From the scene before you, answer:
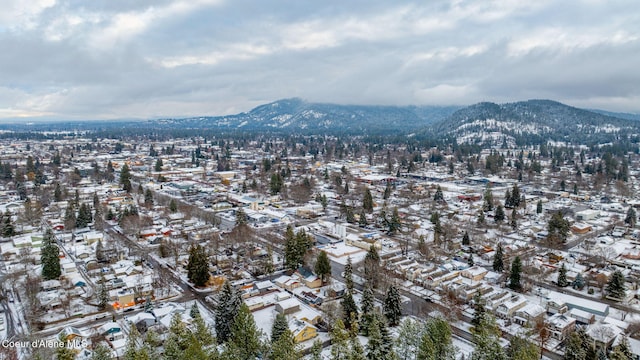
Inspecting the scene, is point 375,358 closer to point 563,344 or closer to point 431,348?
point 431,348

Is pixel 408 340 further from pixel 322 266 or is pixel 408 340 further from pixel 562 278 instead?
pixel 562 278

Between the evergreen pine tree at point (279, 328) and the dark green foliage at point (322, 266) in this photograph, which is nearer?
the evergreen pine tree at point (279, 328)

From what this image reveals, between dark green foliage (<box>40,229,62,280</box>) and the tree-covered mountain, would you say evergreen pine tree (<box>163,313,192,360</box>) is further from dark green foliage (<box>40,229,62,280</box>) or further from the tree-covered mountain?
the tree-covered mountain

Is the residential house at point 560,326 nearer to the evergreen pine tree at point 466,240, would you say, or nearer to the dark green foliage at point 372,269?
the dark green foliage at point 372,269

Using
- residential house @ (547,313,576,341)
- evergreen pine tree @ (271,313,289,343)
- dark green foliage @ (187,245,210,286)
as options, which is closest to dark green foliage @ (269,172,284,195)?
dark green foliage @ (187,245,210,286)

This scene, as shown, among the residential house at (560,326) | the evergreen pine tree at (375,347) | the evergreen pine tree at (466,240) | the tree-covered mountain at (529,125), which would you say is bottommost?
the residential house at (560,326)

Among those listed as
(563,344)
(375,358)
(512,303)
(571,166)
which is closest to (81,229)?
(375,358)

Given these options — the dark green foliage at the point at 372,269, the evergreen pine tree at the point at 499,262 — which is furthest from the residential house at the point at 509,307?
the dark green foliage at the point at 372,269
